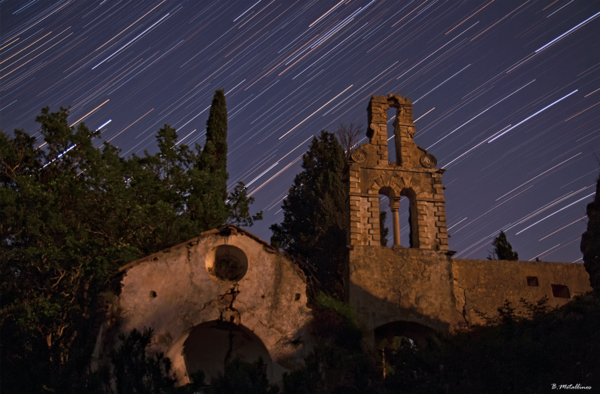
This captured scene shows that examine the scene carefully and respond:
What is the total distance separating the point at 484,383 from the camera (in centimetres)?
1042

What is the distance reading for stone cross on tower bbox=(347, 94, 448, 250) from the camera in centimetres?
1521

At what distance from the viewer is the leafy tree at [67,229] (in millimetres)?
16031

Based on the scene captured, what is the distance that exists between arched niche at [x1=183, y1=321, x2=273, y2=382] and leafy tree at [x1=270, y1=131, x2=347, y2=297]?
4919 mm

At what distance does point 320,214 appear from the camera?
23547 millimetres

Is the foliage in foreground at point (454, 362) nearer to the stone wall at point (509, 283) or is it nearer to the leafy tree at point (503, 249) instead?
the stone wall at point (509, 283)

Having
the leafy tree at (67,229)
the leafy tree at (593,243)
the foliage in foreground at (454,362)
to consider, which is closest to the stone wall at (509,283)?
the foliage in foreground at (454,362)

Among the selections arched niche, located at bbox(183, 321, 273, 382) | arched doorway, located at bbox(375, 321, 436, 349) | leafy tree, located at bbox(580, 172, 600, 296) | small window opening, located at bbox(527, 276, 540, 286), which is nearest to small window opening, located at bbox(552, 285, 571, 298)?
small window opening, located at bbox(527, 276, 540, 286)

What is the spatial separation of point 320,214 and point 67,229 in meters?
11.1

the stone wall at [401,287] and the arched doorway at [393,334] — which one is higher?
the stone wall at [401,287]

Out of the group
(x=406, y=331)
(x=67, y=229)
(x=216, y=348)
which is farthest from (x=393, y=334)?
(x=67, y=229)

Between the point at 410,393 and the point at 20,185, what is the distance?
14.4 meters

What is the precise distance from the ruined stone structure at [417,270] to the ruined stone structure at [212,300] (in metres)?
2.04

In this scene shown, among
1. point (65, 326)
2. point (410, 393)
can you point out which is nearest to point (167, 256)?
point (65, 326)

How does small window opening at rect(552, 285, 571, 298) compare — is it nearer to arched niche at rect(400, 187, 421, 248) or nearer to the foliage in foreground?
the foliage in foreground
